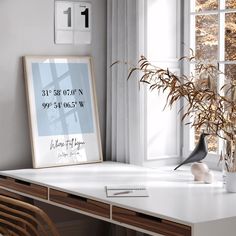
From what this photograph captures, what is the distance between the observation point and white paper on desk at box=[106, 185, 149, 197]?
3.35 meters

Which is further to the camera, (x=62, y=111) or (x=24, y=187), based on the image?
(x=62, y=111)

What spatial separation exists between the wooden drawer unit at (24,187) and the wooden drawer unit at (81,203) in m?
0.08

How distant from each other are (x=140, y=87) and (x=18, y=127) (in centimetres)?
85

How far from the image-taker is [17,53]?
425 cm

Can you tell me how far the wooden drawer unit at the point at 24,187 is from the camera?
378cm

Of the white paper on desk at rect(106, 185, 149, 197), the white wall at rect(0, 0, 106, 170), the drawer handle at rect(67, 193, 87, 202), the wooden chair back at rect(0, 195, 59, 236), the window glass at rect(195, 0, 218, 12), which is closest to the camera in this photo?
the wooden chair back at rect(0, 195, 59, 236)

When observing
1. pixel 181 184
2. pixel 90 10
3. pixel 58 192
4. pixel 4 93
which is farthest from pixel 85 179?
pixel 90 10

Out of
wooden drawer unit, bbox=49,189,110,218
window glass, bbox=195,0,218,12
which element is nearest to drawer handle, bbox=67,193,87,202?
wooden drawer unit, bbox=49,189,110,218

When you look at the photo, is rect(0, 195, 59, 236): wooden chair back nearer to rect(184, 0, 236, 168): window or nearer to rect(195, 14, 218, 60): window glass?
rect(184, 0, 236, 168): window

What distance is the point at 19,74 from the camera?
14.0 feet

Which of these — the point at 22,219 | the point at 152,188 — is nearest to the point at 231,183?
the point at 152,188

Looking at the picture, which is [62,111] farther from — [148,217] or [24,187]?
[148,217]

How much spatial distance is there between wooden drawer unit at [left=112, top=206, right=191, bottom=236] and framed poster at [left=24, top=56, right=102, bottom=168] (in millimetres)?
1166

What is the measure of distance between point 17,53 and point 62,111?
1.58ft
